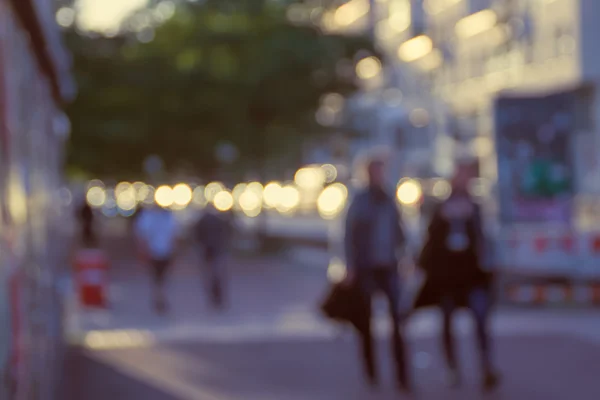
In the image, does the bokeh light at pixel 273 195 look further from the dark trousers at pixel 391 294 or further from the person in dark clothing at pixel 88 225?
the dark trousers at pixel 391 294

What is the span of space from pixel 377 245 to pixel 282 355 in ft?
10.5

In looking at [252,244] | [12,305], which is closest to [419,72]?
[252,244]

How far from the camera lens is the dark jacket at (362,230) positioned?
1023cm

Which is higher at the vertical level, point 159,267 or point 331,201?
point 331,201

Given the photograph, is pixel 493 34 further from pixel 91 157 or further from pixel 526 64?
pixel 91 157

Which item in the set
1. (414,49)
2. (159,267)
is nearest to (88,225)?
(414,49)

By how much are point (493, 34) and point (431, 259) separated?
142 feet

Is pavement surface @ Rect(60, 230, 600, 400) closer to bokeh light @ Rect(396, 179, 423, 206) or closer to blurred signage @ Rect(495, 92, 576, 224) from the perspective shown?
blurred signage @ Rect(495, 92, 576, 224)

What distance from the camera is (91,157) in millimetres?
41625

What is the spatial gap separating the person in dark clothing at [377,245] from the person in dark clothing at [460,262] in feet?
0.79

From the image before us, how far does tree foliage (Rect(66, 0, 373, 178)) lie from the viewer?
4019 cm

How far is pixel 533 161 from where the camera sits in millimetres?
20484

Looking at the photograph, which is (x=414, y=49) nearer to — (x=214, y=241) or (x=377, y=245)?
(x=214, y=241)

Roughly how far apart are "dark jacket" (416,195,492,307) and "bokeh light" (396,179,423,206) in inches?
1898
